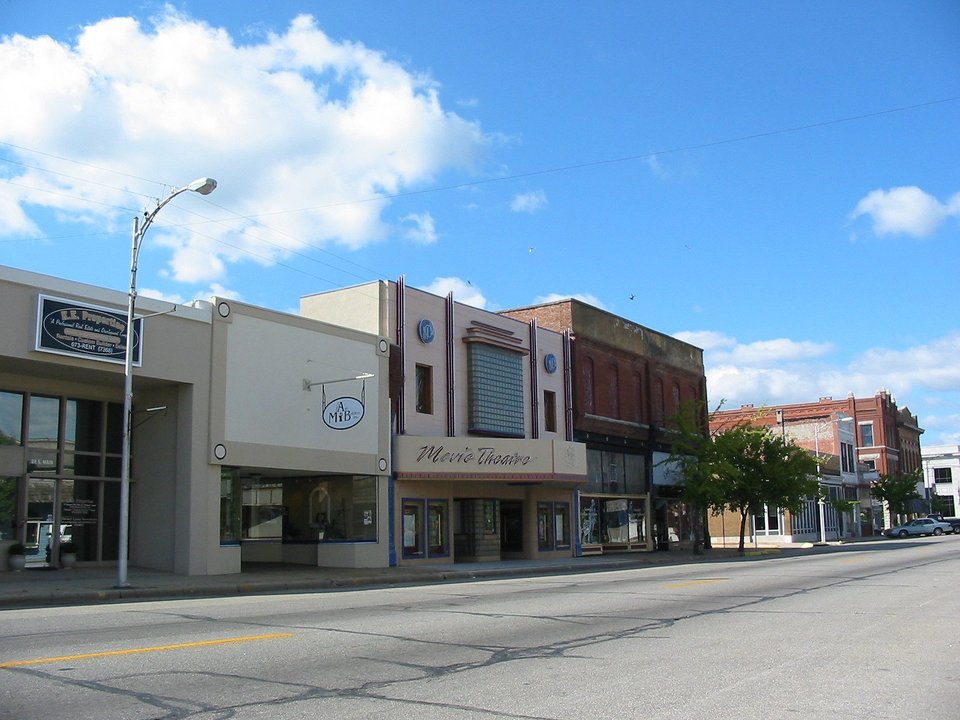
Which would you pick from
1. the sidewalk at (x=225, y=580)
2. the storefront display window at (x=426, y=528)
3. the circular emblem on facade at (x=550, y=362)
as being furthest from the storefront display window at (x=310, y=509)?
the circular emblem on facade at (x=550, y=362)

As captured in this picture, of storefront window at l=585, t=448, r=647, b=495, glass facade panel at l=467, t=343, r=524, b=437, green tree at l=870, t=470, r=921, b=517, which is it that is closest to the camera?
glass facade panel at l=467, t=343, r=524, b=437

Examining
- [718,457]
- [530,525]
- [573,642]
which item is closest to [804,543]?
[718,457]

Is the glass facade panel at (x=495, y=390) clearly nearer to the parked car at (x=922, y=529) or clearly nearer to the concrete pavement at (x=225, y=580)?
the concrete pavement at (x=225, y=580)

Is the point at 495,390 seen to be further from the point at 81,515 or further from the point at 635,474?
the point at 81,515

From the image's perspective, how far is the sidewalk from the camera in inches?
688

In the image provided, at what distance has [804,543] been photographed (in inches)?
2311

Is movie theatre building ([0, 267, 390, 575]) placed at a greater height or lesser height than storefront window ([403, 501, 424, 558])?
greater

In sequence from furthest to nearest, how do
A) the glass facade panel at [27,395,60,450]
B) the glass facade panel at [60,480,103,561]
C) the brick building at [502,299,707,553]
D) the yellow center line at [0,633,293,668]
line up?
the brick building at [502,299,707,553], the glass facade panel at [60,480,103,561], the glass facade panel at [27,395,60,450], the yellow center line at [0,633,293,668]

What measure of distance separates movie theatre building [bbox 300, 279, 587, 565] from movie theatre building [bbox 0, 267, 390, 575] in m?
1.61

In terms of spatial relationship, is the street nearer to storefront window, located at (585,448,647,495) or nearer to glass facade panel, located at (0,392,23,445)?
glass facade panel, located at (0,392,23,445)

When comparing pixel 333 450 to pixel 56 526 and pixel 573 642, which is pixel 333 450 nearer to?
pixel 56 526

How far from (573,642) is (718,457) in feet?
102

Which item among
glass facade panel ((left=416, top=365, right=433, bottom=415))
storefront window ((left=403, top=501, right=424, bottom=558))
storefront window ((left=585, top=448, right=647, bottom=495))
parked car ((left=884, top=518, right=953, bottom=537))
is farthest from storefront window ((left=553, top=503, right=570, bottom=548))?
parked car ((left=884, top=518, right=953, bottom=537))

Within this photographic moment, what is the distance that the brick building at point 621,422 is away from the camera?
3853 cm
